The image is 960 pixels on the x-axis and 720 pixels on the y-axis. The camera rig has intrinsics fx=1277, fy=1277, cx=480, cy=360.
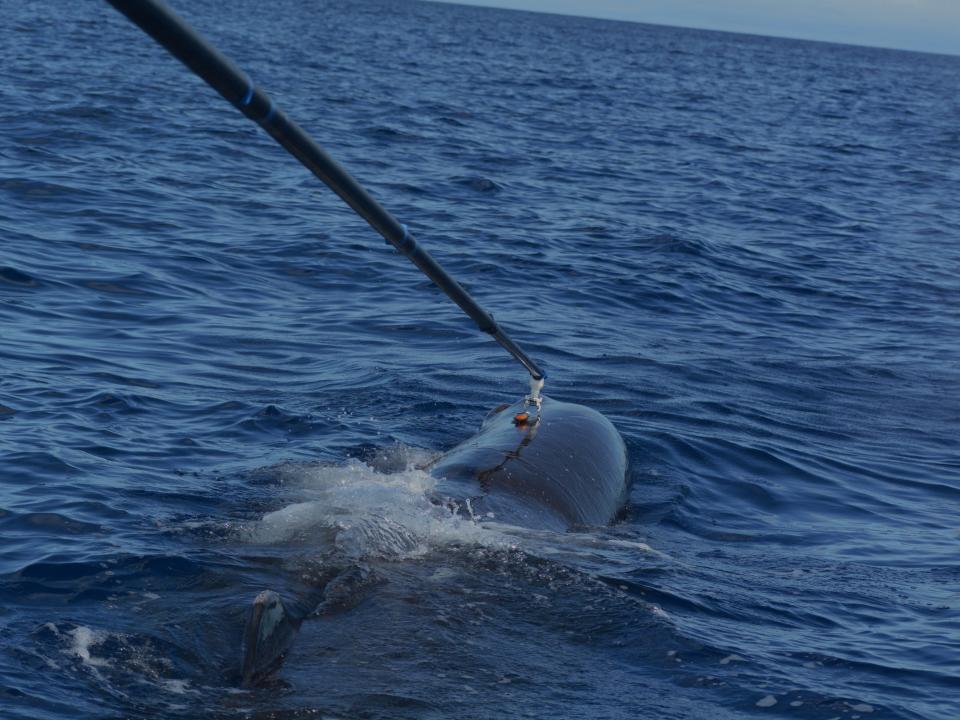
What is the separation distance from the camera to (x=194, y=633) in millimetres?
6699

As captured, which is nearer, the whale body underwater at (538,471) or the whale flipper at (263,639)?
the whale flipper at (263,639)

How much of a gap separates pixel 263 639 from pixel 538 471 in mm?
3545

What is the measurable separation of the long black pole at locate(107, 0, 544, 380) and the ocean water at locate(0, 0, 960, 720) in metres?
2.17

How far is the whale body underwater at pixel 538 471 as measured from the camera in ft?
28.5

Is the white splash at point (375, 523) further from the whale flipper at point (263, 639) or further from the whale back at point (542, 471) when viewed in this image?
the whale flipper at point (263, 639)

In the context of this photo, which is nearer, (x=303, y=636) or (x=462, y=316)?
(x=303, y=636)

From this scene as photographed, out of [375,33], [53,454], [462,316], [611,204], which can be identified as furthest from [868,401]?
[375,33]

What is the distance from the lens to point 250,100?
15.6ft

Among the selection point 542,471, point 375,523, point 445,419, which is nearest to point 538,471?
point 542,471

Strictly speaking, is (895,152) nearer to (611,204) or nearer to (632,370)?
(611,204)

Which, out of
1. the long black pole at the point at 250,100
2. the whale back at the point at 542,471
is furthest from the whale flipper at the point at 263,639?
the whale back at the point at 542,471

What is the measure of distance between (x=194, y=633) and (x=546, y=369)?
8025 millimetres

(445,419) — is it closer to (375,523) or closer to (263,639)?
(375,523)

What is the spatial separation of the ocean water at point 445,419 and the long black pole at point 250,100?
85.4 inches
